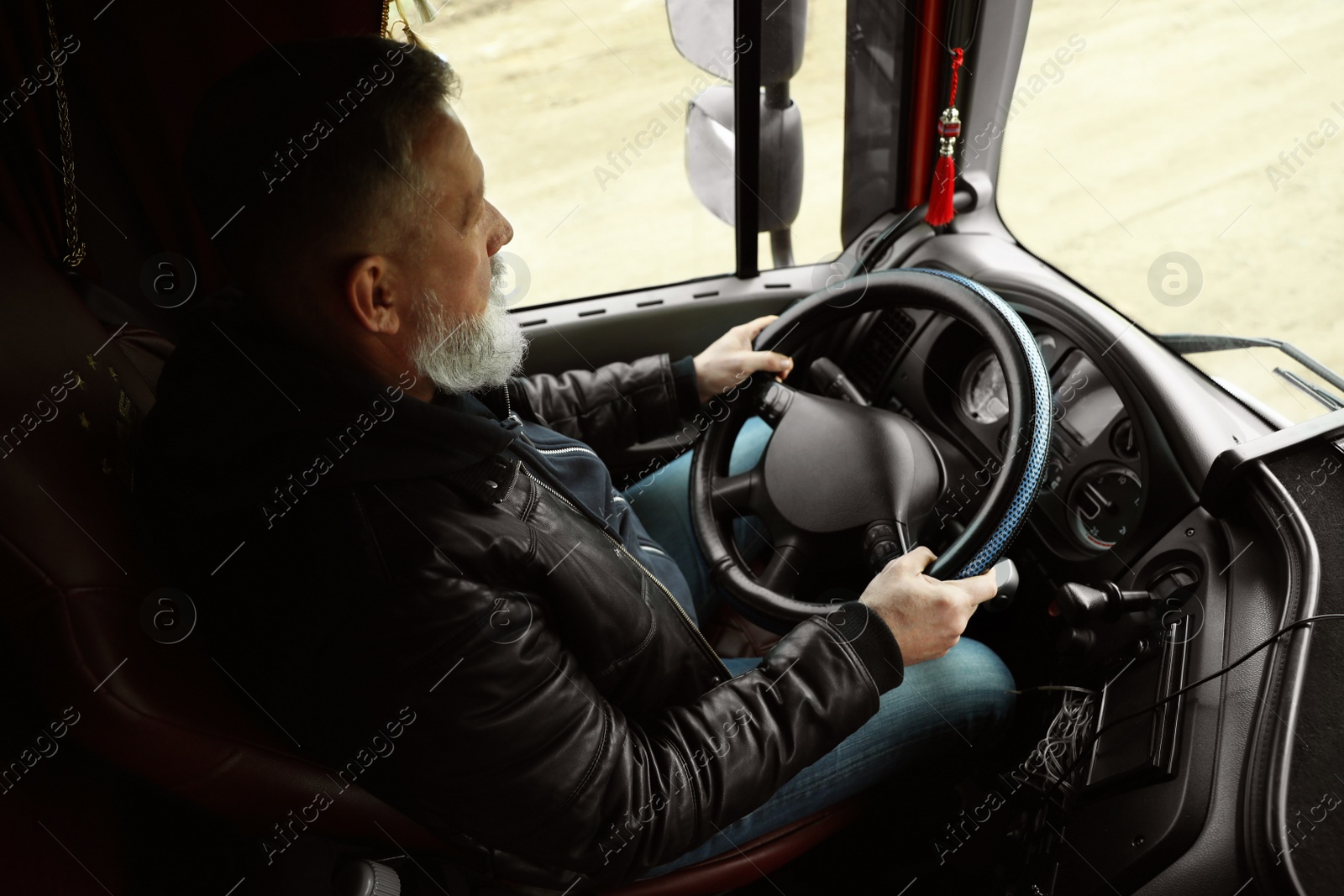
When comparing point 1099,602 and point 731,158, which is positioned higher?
point 731,158

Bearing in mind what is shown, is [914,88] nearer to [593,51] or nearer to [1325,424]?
[593,51]

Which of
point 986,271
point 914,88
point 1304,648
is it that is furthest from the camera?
point 914,88

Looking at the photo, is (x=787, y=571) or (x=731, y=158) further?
(x=731, y=158)

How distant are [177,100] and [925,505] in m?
1.46

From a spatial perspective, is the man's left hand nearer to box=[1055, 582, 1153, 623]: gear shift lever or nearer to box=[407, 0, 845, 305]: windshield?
box=[407, 0, 845, 305]: windshield

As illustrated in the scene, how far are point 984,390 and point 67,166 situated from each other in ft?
5.34

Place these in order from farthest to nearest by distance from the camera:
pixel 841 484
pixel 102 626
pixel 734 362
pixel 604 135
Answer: pixel 604 135 → pixel 734 362 → pixel 841 484 → pixel 102 626

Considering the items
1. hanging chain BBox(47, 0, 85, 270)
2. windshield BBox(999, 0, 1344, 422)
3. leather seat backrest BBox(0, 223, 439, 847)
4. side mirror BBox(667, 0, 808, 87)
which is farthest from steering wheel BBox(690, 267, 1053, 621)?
hanging chain BBox(47, 0, 85, 270)

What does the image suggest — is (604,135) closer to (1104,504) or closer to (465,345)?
(465,345)

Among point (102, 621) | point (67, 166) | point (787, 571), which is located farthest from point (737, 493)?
point (67, 166)

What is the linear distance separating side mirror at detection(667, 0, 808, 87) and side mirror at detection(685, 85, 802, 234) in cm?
6

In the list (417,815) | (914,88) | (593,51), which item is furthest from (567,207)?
(417,815)

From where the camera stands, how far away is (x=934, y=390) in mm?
1601

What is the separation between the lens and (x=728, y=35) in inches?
64.8
